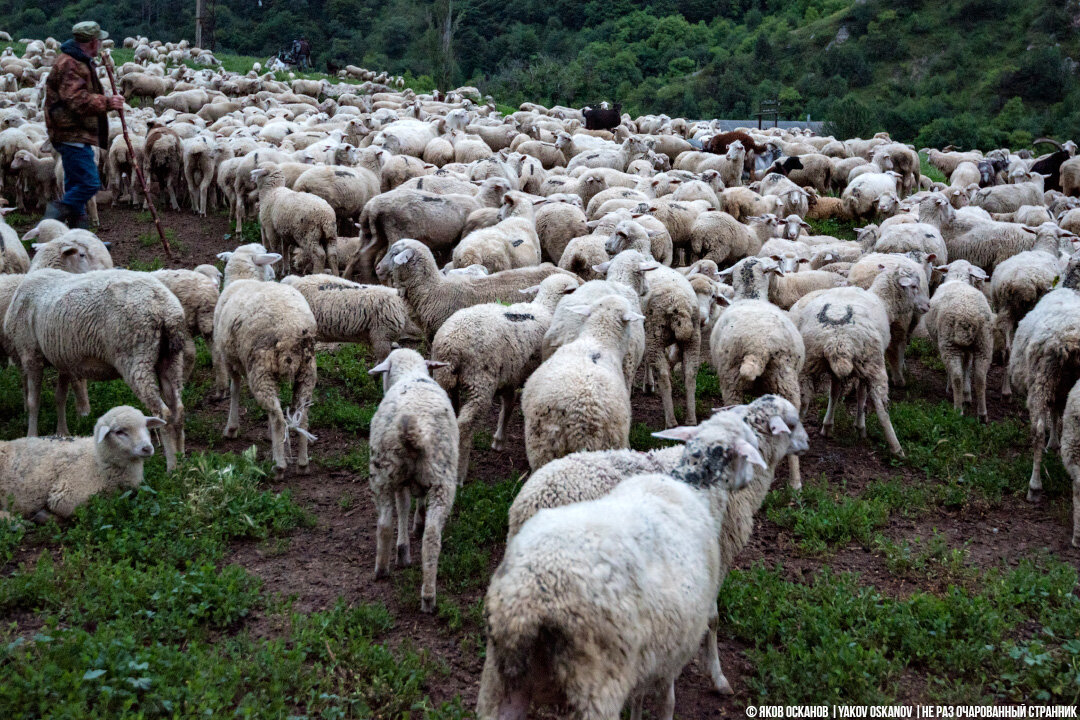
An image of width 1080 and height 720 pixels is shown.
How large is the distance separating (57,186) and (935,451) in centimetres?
1335

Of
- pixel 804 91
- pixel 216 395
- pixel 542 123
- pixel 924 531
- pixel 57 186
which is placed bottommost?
pixel 924 531

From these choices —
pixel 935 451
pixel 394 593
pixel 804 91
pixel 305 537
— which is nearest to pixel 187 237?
pixel 305 537

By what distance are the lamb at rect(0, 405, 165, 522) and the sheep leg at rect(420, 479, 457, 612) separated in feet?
7.01

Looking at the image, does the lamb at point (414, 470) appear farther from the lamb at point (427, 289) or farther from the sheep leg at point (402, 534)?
the lamb at point (427, 289)

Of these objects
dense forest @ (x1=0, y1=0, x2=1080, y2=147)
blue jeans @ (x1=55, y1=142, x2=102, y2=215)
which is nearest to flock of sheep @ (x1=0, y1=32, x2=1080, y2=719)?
blue jeans @ (x1=55, y1=142, x2=102, y2=215)

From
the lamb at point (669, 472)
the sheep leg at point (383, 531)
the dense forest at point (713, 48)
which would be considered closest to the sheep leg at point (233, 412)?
the sheep leg at point (383, 531)

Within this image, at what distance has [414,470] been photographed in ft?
16.8

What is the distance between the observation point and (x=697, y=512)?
4.01 m

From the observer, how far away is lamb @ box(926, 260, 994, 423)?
8.15 m

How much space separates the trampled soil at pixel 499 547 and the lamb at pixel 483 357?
1.77ft

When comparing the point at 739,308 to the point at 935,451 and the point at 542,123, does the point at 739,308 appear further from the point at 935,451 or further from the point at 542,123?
the point at 542,123

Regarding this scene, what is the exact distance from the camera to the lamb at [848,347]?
7371mm

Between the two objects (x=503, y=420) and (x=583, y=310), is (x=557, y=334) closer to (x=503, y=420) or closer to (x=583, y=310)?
(x=583, y=310)

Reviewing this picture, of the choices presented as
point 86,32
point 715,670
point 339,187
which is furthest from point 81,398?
→ point 715,670
